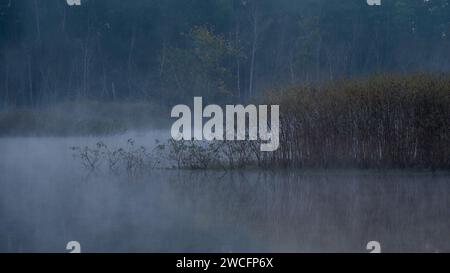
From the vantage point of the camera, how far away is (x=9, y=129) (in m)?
15.4

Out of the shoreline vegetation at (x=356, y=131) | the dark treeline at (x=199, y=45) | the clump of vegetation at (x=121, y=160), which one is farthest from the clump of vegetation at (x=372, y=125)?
the dark treeline at (x=199, y=45)

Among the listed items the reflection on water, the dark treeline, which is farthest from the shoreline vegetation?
the dark treeline

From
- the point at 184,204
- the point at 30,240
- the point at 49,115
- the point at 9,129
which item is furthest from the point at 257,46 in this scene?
the point at 30,240

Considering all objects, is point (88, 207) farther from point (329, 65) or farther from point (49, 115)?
point (329, 65)

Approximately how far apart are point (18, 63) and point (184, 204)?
11973mm

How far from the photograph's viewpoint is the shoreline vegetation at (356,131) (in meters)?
10.6

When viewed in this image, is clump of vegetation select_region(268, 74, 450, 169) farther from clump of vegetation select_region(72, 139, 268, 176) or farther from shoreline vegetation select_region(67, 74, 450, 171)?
clump of vegetation select_region(72, 139, 268, 176)

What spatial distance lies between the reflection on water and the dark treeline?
7.48 meters

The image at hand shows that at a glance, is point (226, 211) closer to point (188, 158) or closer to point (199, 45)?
point (188, 158)

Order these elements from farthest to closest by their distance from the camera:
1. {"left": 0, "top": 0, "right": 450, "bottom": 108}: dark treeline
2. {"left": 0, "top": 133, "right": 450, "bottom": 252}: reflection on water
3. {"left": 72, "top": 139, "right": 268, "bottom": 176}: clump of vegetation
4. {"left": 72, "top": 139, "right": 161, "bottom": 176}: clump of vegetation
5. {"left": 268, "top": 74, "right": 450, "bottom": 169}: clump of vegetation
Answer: {"left": 0, "top": 0, "right": 450, "bottom": 108}: dark treeline → {"left": 72, "top": 139, "right": 161, "bottom": 176}: clump of vegetation → {"left": 72, "top": 139, "right": 268, "bottom": 176}: clump of vegetation → {"left": 268, "top": 74, "right": 450, "bottom": 169}: clump of vegetation → {"left": 0, "top": 133, "right": 450, "bottom": 252}: reflection on water

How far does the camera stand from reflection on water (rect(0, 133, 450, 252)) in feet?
22.0

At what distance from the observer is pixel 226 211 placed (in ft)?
26.5

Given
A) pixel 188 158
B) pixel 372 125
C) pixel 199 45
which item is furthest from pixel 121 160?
pixel 199 45

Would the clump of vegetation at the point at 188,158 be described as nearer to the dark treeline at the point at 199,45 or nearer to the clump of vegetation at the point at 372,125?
the clump of vegetation at the point at 372,125
